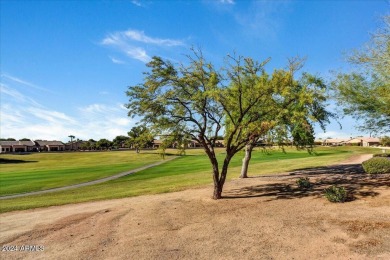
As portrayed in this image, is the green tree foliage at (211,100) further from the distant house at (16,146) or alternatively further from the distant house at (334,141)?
the distant house at (16,146)

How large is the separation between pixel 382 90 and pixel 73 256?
15773mm

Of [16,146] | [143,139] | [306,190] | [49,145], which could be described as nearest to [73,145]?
[49,145]

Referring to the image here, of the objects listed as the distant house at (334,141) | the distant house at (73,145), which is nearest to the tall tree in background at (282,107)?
the distant house at (334,141)

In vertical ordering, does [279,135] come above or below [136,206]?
above

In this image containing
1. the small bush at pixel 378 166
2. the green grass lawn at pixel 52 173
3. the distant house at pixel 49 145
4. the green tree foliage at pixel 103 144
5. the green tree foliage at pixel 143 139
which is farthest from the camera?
the distant house at pixel 49 145

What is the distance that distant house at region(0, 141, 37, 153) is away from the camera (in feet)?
503

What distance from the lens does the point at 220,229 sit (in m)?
12.9

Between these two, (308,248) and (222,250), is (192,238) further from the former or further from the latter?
(308,248)

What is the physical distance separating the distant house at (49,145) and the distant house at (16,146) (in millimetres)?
3388

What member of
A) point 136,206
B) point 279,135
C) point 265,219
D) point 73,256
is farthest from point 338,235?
point 136,206

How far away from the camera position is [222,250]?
421 inches

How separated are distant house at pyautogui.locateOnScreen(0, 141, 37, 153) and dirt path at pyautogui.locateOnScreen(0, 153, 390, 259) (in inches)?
6081

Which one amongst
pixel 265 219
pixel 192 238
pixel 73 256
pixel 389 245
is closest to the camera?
pixel 389 245

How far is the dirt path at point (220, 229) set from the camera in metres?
10.5
